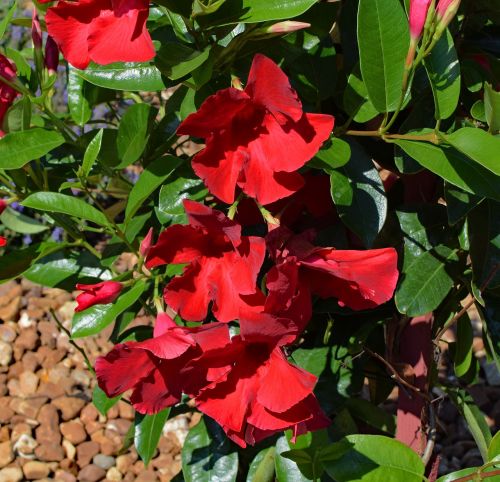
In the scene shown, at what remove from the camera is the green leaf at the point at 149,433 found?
4.46 feet

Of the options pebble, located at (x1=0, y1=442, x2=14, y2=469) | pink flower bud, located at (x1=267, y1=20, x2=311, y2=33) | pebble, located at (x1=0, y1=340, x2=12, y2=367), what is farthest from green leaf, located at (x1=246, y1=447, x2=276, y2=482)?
pebble, located at (x1=0, y1=340, x2=12, y2=367)

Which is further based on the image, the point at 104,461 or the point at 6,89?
the point at 104,461

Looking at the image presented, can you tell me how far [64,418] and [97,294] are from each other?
140 cm

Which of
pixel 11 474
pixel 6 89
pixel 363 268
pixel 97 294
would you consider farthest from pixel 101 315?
pixel 11 474

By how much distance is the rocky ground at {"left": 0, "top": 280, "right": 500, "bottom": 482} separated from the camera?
222 cm

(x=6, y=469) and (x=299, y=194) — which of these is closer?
(x=299, y=194)

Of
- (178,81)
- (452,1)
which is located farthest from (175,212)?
(452,1)

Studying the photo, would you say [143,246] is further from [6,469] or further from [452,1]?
[6,469]

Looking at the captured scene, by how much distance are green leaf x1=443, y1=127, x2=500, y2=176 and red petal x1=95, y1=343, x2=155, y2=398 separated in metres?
0.42

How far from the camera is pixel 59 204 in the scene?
3.60 feet

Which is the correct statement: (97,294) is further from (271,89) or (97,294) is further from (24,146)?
(271,89)

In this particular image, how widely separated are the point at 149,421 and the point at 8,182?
453 millimetres

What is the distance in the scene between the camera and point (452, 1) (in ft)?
2.84

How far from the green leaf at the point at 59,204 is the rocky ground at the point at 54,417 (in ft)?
3.51
